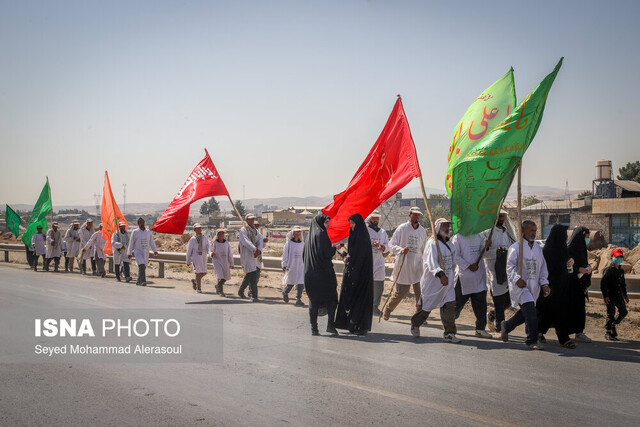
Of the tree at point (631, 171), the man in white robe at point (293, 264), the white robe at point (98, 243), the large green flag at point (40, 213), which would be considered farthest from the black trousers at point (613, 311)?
the tree at point (631, 171)

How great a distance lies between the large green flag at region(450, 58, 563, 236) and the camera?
7668 millimetres

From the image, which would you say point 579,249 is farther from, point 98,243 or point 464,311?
point 98,243

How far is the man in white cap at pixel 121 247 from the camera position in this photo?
17.0 m

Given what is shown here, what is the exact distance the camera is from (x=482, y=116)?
985 cm

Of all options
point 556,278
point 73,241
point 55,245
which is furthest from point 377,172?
point 55,245

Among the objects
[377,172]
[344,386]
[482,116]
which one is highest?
[482,116]

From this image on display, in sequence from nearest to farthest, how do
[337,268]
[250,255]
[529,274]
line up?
[529,274], [250,255], [337,268]

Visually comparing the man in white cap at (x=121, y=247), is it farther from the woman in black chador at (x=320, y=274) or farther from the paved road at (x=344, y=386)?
the woman in black chador at (x=320, y=274)

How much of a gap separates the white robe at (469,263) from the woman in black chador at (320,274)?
1.80 metres

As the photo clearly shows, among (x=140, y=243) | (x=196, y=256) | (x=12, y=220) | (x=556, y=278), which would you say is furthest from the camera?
(x=12, y=220)

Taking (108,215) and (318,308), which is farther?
(108,215)

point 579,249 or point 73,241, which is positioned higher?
point 579,249

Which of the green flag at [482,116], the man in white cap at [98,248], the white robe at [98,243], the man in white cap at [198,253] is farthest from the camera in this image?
the white robe at [98,243]

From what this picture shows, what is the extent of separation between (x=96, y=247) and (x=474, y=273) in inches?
549
